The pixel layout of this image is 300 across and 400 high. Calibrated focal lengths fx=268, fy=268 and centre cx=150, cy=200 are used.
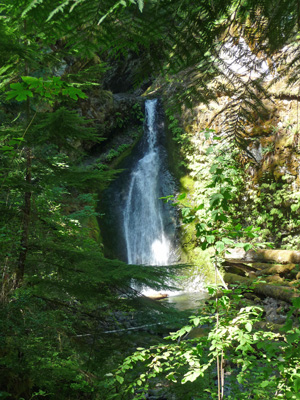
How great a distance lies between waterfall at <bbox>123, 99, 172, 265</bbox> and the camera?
11.2 m

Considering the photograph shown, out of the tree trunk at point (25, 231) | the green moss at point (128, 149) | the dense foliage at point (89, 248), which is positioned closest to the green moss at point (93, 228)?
the green moss at point (128, 149)

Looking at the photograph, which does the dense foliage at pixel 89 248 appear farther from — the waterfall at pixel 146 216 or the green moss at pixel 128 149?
the green moss at pixel 128 149

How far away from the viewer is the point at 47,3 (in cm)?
112

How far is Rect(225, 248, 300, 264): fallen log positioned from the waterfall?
2971 mm

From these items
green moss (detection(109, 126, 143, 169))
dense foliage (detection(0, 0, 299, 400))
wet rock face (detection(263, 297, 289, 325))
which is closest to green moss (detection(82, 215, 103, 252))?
green moss (detection(109, 126, 143, 169))

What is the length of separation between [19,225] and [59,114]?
123 cm

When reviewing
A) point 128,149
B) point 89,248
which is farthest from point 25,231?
point 128,149

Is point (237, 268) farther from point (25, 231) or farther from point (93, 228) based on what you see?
point (25, 231)

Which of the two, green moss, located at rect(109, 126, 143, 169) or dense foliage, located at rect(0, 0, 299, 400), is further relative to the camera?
green moss, located at rect(109, 126, 143, 169)

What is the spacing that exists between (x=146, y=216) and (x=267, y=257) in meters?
5.49

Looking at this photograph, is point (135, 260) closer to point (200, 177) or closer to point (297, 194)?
point (200, 177)

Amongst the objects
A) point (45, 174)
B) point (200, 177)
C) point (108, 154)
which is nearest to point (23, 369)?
point (45, 174)

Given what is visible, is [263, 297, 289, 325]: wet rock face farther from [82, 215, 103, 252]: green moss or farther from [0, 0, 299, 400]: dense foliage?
[82, 215, 103, 252]: green moss

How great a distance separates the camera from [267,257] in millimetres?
8156
